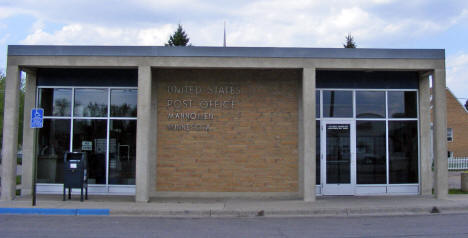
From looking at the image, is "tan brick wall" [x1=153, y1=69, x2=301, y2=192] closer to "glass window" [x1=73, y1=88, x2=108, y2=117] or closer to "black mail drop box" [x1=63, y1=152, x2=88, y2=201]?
"glass window" [x1=73, y1=88, x2=108, y2=117]

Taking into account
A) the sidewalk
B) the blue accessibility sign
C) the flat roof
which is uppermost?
the flat roof

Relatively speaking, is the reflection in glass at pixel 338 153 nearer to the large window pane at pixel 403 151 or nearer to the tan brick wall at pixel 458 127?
the large window pane at pixel 403 151

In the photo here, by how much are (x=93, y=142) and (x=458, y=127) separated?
31508 millimetres

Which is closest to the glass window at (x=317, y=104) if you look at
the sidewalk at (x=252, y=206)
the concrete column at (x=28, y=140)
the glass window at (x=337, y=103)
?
the glass window at (x=337, y=103)

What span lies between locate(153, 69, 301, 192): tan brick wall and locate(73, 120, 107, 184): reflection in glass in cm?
188

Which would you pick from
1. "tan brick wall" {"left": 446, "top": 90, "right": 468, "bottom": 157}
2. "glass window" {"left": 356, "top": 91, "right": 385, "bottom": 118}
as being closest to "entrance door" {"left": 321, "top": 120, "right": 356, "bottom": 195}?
"glass window" {"left": 356, "top": 91, "right": 385, "bottom": 118}

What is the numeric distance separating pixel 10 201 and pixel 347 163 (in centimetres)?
1032

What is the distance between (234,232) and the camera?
9.34 m

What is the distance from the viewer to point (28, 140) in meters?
14.7

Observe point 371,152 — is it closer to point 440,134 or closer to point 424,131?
point 424,131

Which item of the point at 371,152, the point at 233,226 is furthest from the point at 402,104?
the point at 233,226

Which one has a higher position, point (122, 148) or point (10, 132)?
point (10, 132)

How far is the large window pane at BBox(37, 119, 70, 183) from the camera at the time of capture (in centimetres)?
1480

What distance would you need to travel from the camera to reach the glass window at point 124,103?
1482cm
